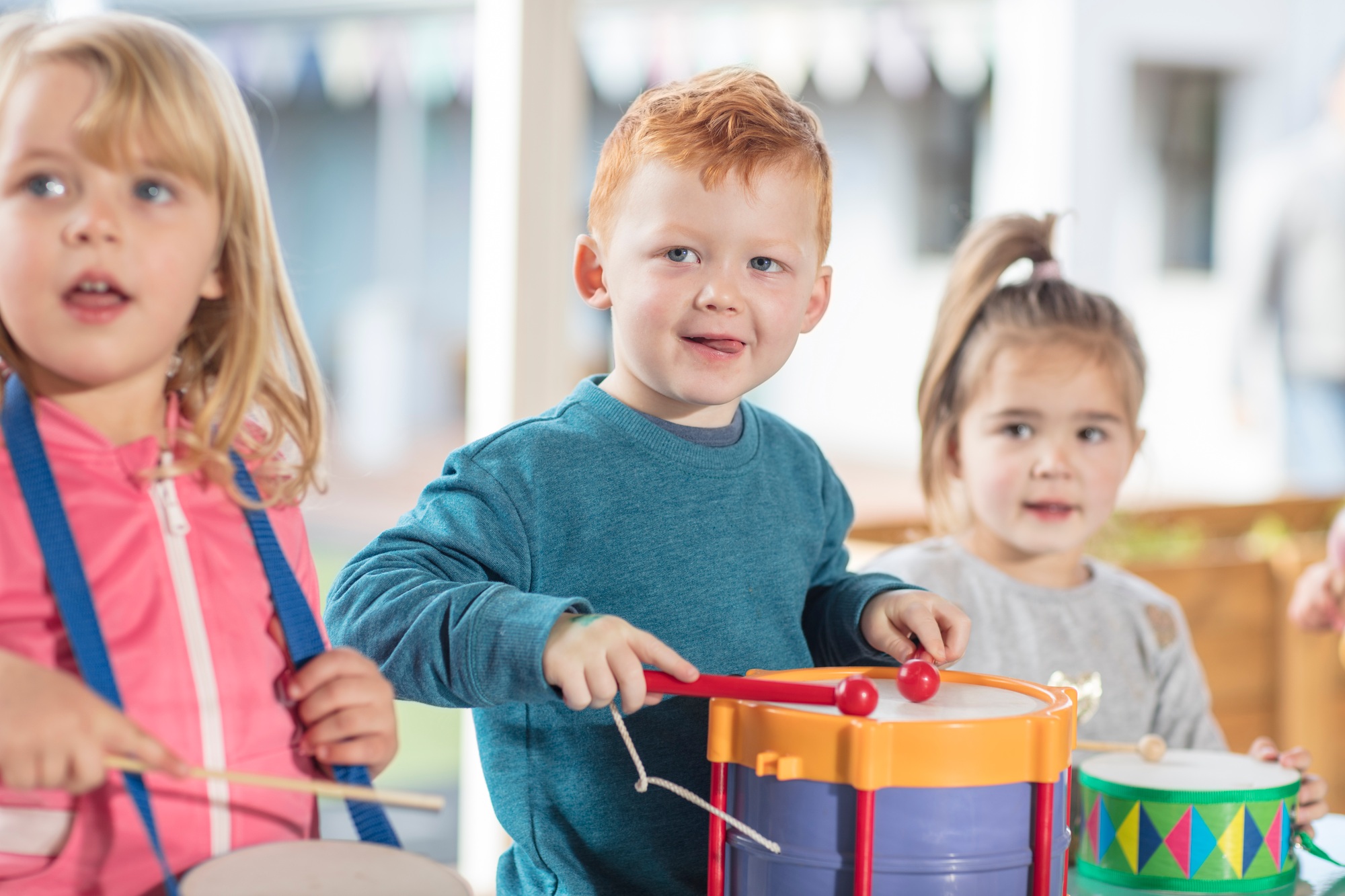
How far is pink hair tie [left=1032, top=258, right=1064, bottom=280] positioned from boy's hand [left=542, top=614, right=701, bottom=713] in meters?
0.92

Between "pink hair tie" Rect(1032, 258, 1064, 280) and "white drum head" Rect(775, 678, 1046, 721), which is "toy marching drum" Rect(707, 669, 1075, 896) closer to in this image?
"white drum head" Rect(775, 678, 1046, 721)

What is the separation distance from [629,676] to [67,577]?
32 centimetres

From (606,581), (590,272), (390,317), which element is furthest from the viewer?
(390,317)

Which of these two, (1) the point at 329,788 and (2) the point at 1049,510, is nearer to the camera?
(1) the point at 329,788

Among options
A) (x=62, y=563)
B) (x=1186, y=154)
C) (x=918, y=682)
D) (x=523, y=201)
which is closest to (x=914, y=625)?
(x=918, y=682)

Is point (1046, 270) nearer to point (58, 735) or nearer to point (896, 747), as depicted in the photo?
point (896, 747)

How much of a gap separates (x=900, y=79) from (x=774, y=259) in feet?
23.0

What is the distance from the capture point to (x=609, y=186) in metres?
1.13

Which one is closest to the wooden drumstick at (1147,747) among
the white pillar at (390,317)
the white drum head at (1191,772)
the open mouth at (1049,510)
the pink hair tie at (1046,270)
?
the white drum head at (1191,772)

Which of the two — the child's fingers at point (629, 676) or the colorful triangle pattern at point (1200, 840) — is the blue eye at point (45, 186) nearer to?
the child's fingers at point (629, 676)

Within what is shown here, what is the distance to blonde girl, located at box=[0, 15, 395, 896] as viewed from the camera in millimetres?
770

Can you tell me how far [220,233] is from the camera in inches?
33.5

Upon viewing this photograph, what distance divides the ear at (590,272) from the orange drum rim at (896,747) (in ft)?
1.37

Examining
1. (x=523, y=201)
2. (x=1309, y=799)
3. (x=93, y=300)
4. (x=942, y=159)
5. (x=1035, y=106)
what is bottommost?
(x=1309, y=799)
